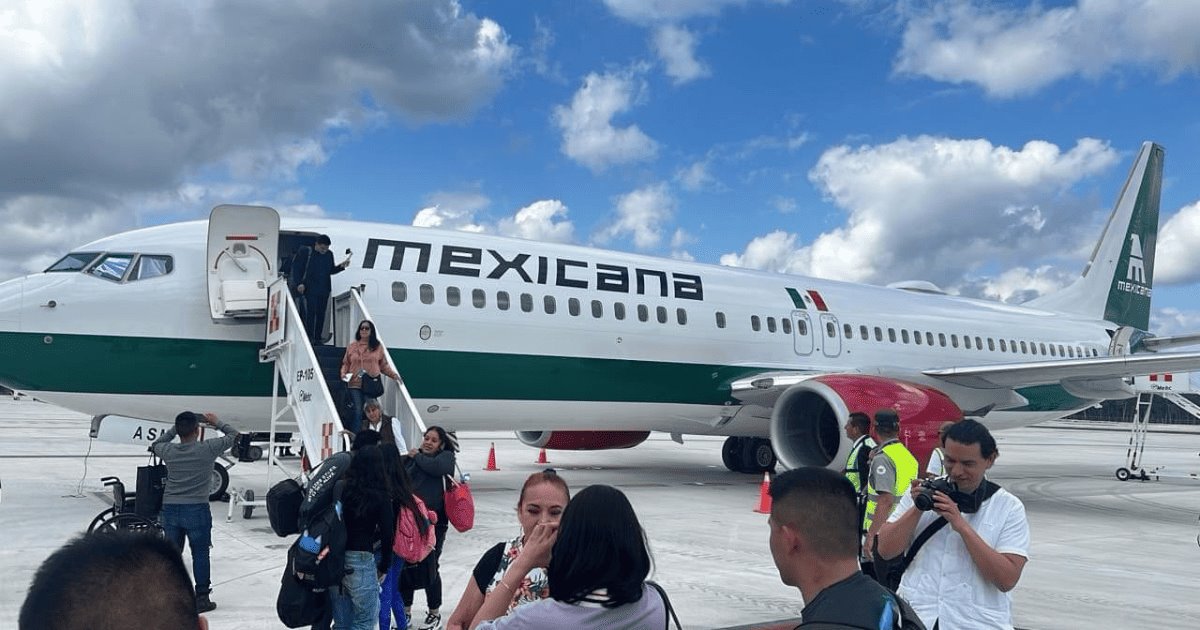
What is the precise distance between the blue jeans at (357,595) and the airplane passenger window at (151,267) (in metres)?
6.76

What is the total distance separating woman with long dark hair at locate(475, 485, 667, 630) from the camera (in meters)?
2.29

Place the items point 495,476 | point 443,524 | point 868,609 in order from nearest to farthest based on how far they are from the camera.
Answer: point 868,609 → point 443,524 → point 495,476

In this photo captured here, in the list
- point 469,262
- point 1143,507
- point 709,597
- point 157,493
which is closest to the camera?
point 709,597

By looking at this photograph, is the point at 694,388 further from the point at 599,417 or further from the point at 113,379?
the point at 113,379

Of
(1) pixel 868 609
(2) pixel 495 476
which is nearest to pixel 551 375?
(2) pixel 495 476

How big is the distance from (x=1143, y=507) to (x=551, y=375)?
8618 mm

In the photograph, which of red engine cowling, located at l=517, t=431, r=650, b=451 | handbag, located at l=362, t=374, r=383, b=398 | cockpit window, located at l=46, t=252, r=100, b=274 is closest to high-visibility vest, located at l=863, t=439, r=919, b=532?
handbag, located at l=362, t=374, r=383, b=398

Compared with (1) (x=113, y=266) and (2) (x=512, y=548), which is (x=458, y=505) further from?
(1) (x=113, y=266)

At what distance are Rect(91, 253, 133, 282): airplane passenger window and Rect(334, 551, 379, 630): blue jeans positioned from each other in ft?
22.3

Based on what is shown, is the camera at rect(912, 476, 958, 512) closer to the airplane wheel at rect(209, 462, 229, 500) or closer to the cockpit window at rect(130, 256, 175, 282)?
the airplane wheel at rect(209, 462, 229, 500)

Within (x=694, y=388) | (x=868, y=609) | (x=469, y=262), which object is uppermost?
(x=469, y=262)

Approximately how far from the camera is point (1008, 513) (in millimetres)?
3314

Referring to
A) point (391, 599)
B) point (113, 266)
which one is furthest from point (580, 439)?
point (391, 599)

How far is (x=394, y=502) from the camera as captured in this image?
4.39 metres
